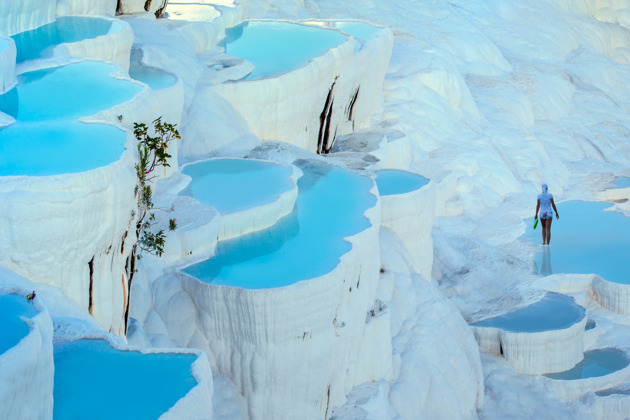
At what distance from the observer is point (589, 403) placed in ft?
33.0

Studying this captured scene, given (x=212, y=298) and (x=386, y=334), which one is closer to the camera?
(x=212, y=298)

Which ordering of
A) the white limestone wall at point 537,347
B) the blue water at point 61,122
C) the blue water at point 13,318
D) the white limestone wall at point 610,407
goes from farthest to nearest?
the white limestone wall at point 537,347, the white limestone wall at point 610,407, the blue water at point 61,122, the blue water at point 13,318

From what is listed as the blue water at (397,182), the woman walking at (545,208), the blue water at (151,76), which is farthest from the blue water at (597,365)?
the blue water at (151,76)

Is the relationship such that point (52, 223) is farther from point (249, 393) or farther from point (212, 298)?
point (249, 393)

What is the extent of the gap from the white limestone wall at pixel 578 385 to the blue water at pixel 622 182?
744 cm

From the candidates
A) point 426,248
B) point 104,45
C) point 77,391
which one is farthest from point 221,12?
point 77,391

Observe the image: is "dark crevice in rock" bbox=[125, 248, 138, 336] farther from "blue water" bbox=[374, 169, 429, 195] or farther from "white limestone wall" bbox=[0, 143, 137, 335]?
"blue water" bbox=[374, 169, 429, 195]

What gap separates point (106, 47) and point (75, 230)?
464 centimetres

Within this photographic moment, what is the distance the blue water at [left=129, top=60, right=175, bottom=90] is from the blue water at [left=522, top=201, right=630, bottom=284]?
6337 millimetres

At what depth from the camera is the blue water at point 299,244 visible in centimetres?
757

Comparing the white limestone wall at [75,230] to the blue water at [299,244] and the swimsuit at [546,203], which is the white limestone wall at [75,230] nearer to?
the blue water at [299,244]

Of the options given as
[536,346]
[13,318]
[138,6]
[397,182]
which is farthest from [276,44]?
[13,318]

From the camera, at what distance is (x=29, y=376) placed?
14.5 feet

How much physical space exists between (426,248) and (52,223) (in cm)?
671
